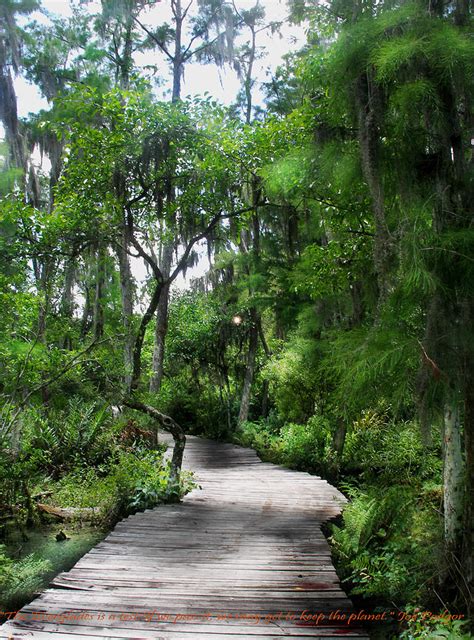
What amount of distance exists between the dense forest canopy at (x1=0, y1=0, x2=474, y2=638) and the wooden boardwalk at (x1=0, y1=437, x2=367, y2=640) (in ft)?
2.25

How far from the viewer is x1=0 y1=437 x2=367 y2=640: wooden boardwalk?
3189mm

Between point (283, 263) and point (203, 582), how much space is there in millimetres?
10866

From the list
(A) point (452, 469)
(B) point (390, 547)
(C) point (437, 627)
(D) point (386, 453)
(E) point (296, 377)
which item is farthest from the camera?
(E) point (296, 377)

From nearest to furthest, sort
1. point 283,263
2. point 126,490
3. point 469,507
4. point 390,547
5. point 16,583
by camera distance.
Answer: point 469,507 < point 16,583 < point 390,547 < point 126,490 < point 283,263

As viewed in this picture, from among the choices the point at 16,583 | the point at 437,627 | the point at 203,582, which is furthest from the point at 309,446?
the point at 437,627

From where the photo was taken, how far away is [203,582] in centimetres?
396

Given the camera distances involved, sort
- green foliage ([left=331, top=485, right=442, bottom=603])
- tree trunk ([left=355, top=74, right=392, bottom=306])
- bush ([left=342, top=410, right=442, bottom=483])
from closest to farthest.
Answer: tree trunk ([left=355, top=74, right=392, bottom=306]) < green foliage ([left=331, top=485, right=442, bottom=603]) < bush ([left=342, top=410, right=442, bottom=483])

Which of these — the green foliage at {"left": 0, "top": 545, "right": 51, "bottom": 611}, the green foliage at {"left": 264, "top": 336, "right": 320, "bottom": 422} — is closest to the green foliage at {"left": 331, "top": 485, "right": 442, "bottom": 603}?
the green foliage at {"left": 0, "top": 545, "right": 51, "bottom": 611}

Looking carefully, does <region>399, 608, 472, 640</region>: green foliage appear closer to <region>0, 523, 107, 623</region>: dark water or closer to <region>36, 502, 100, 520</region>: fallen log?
<region>0, 523, 107, 623</region>: dark water

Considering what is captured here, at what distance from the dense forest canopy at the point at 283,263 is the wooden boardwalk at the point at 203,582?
2.25ft

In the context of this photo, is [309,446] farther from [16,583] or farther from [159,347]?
[16,583]

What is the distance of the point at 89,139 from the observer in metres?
8.48

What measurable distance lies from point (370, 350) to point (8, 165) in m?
17.2

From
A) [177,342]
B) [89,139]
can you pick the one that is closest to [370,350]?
[89,139]
